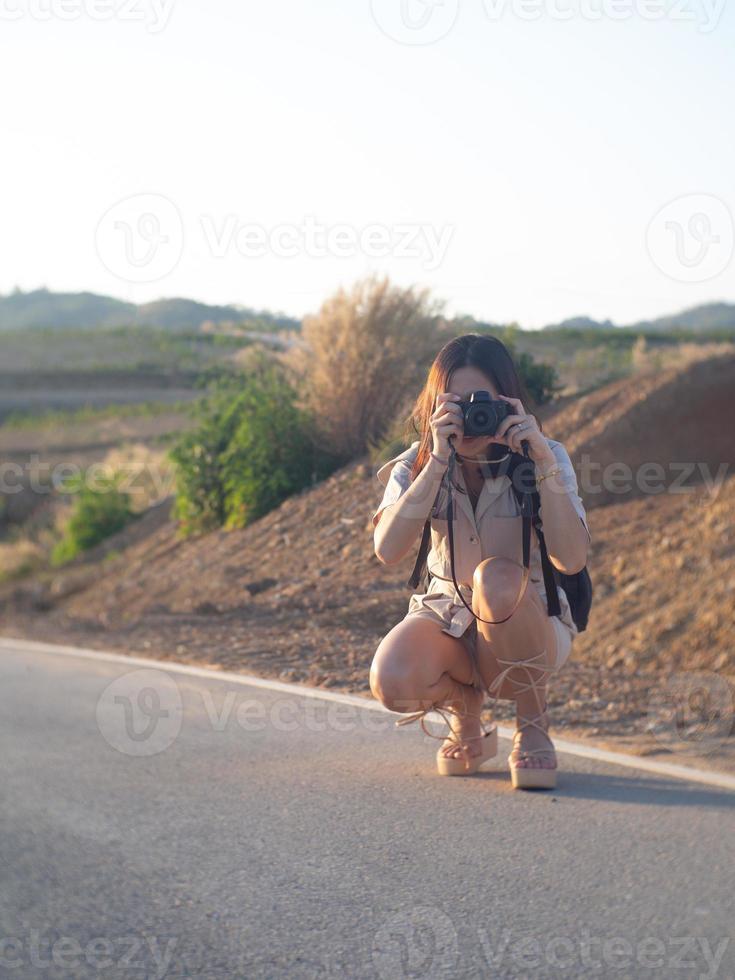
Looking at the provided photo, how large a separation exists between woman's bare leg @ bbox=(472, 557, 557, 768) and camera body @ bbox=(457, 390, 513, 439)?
47 cm

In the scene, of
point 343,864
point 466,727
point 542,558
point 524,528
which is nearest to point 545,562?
point 542,558

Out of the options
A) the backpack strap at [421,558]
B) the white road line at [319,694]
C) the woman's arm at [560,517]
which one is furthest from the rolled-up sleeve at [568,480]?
the white road line at [319,694]

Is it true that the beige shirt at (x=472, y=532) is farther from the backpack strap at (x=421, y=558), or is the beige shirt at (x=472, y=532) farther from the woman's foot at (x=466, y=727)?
the woman's foot at (x=466, y=727)

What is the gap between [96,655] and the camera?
941cm

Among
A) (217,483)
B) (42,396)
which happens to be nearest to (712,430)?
(217,483)

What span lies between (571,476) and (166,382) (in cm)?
5314

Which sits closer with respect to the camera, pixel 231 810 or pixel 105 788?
pixel 231 810

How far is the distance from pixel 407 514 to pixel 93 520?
14.7 m

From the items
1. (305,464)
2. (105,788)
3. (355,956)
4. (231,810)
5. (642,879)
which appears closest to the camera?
(355,956)

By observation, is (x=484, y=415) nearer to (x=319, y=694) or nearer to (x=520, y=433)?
(x=520, y=433)

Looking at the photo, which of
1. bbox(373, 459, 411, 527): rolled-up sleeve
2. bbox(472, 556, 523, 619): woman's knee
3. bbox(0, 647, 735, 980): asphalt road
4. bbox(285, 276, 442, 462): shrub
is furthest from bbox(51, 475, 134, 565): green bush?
bbox(472, 556, 523, 619): woman's knee

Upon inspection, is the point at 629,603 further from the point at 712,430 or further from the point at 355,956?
the point at 355,956

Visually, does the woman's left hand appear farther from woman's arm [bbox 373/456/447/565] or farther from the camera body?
woman's arm [bbox 373/456/447/565]

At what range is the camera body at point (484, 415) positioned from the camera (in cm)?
423
